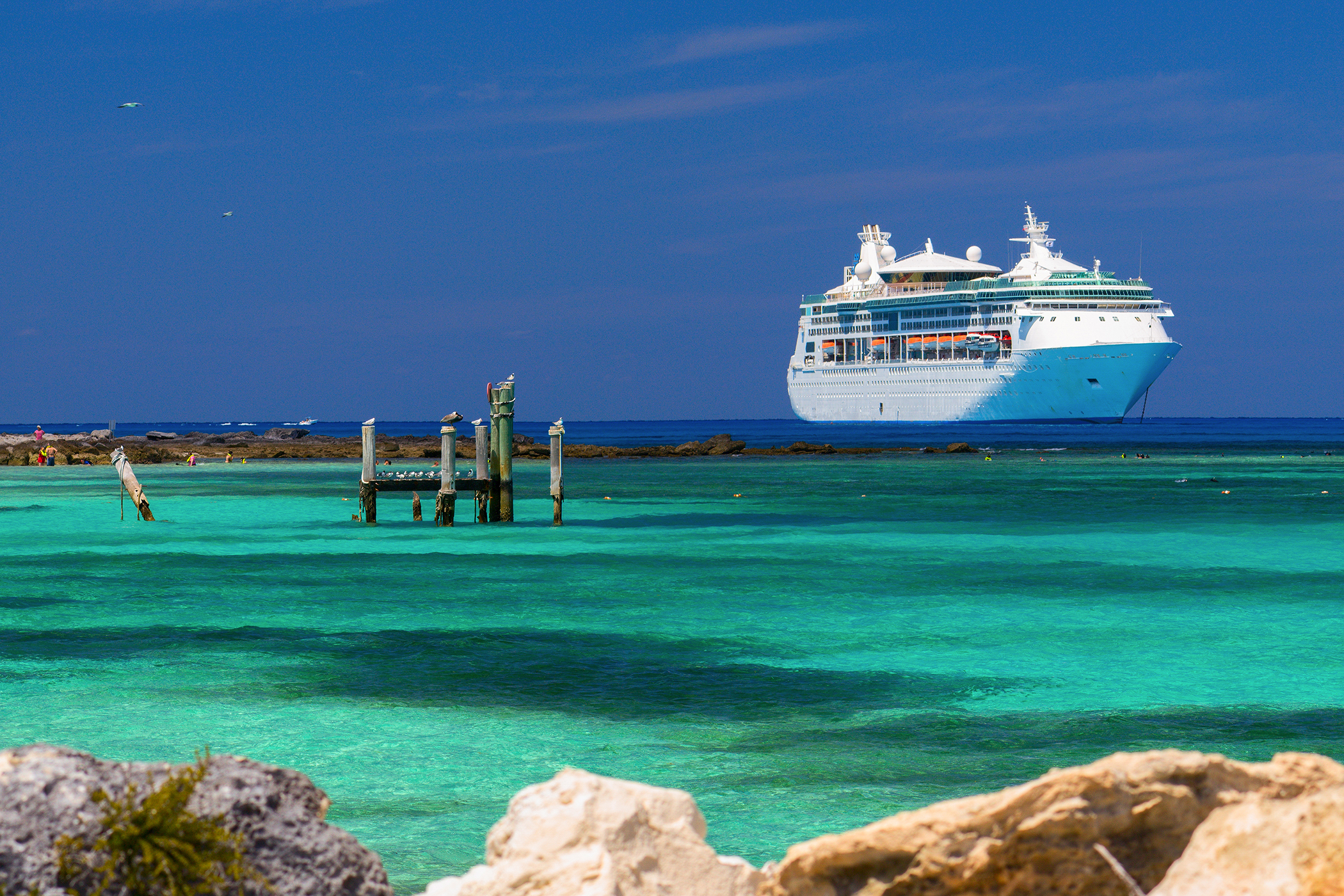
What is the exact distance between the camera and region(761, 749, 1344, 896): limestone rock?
3.58m

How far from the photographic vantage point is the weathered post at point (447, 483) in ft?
73.2

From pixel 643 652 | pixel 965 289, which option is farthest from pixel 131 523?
pixel 965 289

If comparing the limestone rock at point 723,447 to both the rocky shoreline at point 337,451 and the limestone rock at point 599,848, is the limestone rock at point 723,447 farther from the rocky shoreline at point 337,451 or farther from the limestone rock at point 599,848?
the limestone rock at point 599,848

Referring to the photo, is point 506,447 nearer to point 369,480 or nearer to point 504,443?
point 504,443

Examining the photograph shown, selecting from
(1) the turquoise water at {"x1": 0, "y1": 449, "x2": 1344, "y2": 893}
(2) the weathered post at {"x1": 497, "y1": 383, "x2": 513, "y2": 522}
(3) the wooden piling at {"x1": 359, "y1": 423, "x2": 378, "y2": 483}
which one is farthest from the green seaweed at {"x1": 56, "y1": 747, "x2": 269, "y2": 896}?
(3) the wooden piling at {"x1": 359, "y1": 423, "x2": 378, "y2": 483}

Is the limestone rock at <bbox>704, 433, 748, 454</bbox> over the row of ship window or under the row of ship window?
under

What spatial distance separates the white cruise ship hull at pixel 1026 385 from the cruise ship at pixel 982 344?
0.25ft

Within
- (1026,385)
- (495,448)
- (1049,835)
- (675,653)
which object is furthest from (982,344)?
(1049,835)

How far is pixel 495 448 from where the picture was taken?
24.3 metres

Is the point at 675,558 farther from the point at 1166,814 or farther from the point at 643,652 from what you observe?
the point at 1166,814

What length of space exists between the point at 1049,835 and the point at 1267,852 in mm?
498

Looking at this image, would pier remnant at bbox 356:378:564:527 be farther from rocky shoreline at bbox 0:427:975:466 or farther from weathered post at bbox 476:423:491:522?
rocky shoreline at bbox 0:427:975:466

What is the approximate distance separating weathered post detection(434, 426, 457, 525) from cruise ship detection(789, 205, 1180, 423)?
77.5 metres

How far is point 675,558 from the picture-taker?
60.5 feet
